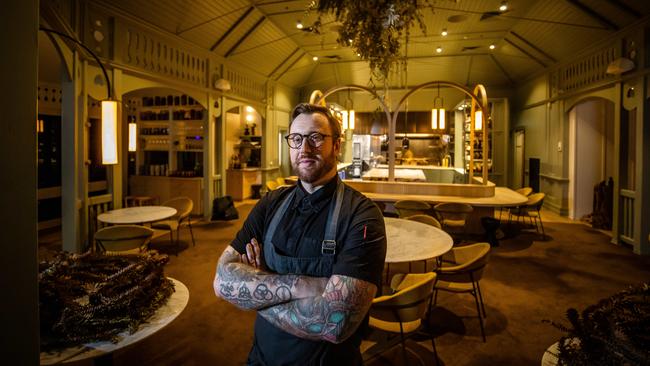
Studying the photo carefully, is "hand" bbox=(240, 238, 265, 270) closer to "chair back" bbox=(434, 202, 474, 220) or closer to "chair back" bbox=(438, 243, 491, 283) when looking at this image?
"chair back" bbox=(438, 243, 491, 283)

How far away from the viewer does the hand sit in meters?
1.45

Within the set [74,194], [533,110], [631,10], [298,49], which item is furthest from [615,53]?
[74,194]

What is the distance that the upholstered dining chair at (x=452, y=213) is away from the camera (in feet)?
16.4

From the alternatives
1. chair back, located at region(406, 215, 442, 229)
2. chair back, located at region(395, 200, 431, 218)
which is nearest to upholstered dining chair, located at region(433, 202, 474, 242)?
chair back, located at region(395, 200, 431, 218)

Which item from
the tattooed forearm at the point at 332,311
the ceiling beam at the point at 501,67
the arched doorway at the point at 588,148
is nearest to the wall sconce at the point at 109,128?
the tattooed forearm at the point at 332,311

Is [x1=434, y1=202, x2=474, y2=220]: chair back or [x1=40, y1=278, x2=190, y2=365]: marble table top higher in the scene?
[x1=434, y1=202, x2=474, y2=220]: chair back

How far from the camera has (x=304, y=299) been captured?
4.02ft

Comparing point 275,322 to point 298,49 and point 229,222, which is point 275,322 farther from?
point 298,49

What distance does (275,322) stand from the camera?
127cm

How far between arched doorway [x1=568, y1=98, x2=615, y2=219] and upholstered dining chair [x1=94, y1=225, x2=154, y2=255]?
8.51 m

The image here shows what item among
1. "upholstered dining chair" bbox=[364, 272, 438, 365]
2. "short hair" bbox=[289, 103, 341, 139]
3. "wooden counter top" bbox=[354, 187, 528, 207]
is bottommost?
"upholstered dining chair" bbox=[364, 272, 438, 365]

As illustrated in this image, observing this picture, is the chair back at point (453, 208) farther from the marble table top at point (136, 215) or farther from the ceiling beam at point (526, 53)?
the ceiling beam at point (526, 53)

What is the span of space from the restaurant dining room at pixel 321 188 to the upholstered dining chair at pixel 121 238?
20 millimetres

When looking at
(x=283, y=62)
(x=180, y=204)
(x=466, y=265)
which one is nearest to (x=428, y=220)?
(x=466, y=265)
